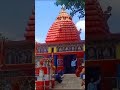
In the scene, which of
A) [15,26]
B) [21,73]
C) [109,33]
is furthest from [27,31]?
[109,33]

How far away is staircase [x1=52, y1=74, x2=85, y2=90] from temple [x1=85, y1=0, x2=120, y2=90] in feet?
0.46

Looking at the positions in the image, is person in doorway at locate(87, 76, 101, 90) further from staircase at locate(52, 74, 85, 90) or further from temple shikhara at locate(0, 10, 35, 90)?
temple shikhara at locate(0, 10, 35, 90)

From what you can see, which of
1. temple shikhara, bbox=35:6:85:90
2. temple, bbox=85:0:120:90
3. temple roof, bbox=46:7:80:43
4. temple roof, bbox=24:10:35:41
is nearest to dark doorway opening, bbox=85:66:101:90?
temple, bbox=85:0:120:90

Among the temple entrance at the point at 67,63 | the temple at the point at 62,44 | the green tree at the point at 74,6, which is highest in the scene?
the green tree at the point at 74,6

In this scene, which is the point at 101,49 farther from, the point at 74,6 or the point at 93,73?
the point at 74,6

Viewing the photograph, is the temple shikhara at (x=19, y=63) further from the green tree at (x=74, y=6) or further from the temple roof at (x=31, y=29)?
the green tree at (x=74, y=6)

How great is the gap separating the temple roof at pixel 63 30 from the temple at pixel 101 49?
23 centimetres

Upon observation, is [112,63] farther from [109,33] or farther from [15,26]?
[15,26]

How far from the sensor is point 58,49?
20.9ft

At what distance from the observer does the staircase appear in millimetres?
6188

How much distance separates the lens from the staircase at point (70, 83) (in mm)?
6188

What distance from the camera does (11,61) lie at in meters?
6.42

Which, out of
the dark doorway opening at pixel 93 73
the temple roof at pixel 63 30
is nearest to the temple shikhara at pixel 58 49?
the temple roof at pixel 63 30

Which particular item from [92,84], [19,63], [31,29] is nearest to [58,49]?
[31,29]
